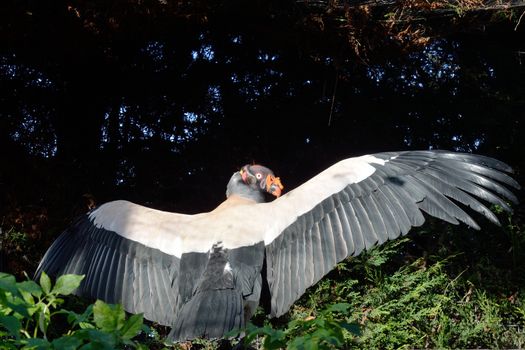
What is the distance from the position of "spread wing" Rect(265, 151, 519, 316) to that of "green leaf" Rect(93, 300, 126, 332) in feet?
6.52

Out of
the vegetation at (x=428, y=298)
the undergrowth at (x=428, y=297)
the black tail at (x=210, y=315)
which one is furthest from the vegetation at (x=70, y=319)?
the vegetation at (x=428, y=298)

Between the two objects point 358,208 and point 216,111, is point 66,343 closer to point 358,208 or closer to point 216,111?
point 358,208

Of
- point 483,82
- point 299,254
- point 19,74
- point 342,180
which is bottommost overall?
point 299,254

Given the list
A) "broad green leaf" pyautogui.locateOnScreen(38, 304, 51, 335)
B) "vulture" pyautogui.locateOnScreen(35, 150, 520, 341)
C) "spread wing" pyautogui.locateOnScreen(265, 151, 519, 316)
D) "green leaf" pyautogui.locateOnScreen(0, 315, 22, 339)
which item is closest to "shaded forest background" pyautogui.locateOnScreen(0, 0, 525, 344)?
"vulture" pyautogui.locateOnScreen(35, 150, 520, 341)

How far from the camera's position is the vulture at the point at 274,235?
307cm

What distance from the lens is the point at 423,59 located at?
446 centimetres

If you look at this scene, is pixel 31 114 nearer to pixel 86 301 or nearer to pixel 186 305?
pixel 86 301

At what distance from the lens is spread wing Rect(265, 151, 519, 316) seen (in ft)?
10.3

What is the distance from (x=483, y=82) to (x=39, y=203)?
294 centimetres

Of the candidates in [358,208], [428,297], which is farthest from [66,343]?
[428,297]

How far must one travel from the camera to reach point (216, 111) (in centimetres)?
449

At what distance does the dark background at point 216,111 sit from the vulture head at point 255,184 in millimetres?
532

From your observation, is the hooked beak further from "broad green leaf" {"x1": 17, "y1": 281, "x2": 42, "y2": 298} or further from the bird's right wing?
"broad green leaf" {"x1": 17, "y1": 281, "x2": 42, "y2": 298}

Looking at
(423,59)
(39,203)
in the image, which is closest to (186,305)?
(39,203)
